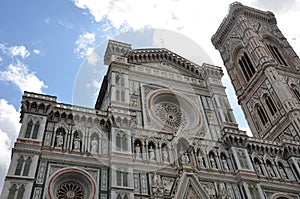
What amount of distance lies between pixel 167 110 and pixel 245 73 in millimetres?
17291

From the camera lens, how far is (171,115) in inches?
917

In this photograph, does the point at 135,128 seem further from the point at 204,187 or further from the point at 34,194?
the point at 34,194

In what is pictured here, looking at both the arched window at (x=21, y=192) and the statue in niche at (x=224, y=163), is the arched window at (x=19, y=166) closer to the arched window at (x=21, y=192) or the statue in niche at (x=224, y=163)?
the arched window at (x=21, y=192)

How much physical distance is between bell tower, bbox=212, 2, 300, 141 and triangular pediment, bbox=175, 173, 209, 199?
512 inches

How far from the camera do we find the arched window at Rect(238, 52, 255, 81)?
36222 mm

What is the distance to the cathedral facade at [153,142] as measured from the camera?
1616cm

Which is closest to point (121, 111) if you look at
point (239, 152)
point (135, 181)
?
point (135, 181)

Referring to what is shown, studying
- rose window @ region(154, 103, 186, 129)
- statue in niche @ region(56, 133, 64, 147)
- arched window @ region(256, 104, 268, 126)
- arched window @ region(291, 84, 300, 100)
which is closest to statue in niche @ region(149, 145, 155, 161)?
rose window @ region(154, 103, 186, 129)

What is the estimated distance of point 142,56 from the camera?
26172mm

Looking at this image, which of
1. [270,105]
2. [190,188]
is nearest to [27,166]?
[190,188]

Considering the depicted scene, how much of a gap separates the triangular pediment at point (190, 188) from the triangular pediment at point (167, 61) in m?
11.0

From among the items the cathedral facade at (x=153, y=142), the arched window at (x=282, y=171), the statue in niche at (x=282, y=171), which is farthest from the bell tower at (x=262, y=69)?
the statue in niche at (x=282, y=171)

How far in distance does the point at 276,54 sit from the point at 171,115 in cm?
1965

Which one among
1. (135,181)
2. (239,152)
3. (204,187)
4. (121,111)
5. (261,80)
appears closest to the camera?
(135,181)
